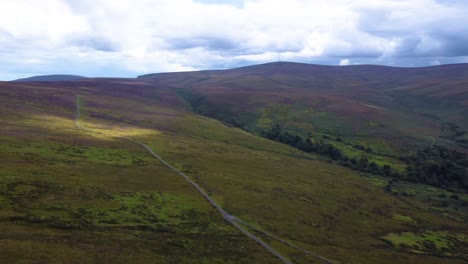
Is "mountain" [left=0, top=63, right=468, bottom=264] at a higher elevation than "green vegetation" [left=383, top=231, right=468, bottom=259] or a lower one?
higher

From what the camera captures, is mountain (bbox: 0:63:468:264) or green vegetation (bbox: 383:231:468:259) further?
green vegetation (bbox: 383:231:468:259)

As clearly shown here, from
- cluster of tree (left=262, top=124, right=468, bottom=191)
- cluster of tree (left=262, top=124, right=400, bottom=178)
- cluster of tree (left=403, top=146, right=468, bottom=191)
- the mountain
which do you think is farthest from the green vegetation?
cluster of tree (left=262, top=124, right=400, bottom=178)

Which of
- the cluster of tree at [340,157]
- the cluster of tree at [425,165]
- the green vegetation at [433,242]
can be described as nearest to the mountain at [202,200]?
the green vegetation at [433,242]

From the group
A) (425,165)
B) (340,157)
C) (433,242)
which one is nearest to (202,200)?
(433,242)

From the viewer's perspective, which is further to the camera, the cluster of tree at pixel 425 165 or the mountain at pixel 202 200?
the cluster of tree at pixel 425 165

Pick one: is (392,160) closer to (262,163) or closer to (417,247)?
(262,163)

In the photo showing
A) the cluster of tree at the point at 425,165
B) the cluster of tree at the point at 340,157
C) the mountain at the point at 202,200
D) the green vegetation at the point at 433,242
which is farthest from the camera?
the cluster of tree at the point at 340,157

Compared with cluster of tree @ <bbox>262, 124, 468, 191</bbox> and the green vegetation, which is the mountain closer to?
the green vegetation

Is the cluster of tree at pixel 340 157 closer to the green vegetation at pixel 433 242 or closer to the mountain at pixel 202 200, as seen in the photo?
the mountain at pixel 202 200
